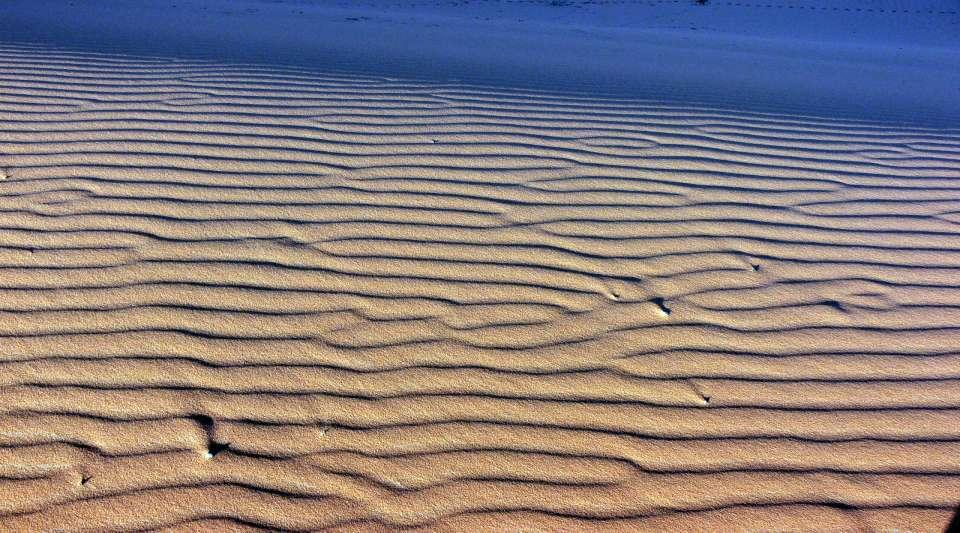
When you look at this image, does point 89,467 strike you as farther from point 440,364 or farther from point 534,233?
point 534,233

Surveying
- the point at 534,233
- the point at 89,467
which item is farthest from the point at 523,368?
the point at 89,467

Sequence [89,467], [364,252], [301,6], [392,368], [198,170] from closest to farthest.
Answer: [89,467] → [392,368] → [364,252] → [198,170] → [301,6]

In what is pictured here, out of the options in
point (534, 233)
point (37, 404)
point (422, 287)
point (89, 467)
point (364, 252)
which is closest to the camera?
point (89, 467)

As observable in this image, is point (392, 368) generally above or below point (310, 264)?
below

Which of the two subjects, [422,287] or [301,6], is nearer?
[422,287]

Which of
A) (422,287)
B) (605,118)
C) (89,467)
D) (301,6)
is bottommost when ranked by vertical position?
(89,467)

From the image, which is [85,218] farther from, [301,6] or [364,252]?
[301,6]
